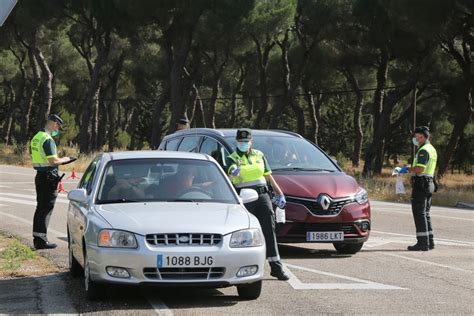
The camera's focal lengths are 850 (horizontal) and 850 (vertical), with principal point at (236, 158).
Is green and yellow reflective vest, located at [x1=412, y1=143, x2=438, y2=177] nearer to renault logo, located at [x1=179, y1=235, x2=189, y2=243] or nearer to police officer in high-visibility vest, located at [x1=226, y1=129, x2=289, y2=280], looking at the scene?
police officer in high-visibility vest, located at [x1=226, y1=129, x2=289, y2=280]

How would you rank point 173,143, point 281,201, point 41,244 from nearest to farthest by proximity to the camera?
point 281,201 < point 41,244 < point 173,143

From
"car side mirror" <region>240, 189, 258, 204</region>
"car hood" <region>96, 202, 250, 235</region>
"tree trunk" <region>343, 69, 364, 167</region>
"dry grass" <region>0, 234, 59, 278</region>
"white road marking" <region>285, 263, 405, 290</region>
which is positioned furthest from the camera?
"tree trunk" <region>343, 69, 364, 167</region>

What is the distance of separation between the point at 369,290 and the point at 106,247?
284cm

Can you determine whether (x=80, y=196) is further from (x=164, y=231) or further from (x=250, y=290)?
(x=250, y=290)

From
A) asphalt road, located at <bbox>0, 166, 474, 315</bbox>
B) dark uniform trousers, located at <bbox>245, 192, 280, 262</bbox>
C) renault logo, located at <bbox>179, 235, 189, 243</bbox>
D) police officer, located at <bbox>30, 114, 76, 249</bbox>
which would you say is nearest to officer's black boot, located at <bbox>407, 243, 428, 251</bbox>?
asphalt road, located at <bbox>0, 166, 474, 315</bbox>

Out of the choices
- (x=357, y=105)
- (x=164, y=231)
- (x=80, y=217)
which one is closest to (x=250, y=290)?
(x=164, y=231)

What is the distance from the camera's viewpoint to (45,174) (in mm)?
11828

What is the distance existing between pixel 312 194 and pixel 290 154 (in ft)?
4.50

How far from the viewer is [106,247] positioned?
24.4 ft

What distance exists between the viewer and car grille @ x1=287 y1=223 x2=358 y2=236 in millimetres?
10945

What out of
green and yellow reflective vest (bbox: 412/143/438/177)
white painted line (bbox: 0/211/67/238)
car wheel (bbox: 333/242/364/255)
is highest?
green and yellow reflective vest (bbox: 412/143/438/177)

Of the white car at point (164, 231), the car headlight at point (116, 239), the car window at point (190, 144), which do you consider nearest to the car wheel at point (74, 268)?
the white car at point (164, 231)

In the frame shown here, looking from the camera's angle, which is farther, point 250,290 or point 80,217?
point 80,217

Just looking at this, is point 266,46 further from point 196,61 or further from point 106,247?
point 106,247
